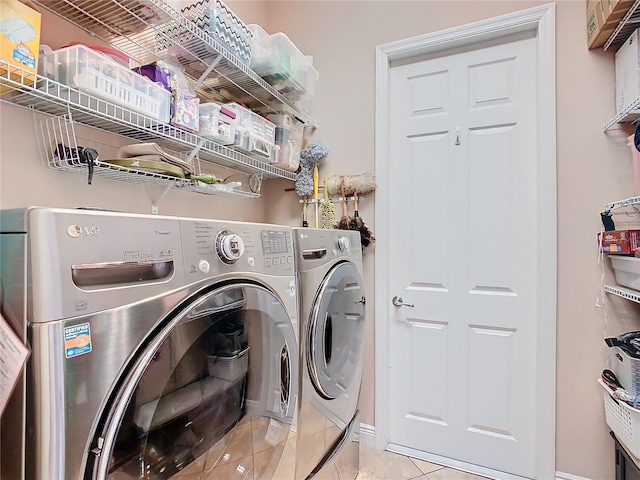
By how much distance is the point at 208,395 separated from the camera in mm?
934

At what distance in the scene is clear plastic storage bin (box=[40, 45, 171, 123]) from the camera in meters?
1.01

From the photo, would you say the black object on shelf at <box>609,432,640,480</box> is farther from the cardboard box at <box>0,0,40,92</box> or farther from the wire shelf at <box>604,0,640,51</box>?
the cardboard box at <box>0,0,40,92</box>

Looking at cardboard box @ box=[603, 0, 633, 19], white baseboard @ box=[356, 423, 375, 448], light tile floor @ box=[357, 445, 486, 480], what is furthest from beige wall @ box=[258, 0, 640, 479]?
white baseboard @ box=[356, 423, 375, 448]

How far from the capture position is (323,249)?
4.70ft

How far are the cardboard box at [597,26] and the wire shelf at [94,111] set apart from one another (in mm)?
1682

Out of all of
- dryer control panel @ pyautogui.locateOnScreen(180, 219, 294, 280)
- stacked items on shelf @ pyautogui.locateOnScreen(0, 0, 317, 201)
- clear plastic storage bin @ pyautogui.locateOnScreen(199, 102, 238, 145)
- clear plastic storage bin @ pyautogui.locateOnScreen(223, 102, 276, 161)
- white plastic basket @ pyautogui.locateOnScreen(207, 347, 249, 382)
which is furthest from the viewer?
clear plastic storage bin @ pyautogui.locateOnScreen(223, 102, 276, 161)

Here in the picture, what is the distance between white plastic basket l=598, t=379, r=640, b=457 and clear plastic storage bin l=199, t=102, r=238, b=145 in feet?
6.30

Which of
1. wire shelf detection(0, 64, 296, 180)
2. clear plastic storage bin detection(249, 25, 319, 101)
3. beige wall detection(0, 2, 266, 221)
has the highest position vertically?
clear plastic storage bin detection(249, 25, 319, 101)

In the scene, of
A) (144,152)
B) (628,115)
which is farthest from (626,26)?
(144,152)

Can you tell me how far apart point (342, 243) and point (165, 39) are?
106cm

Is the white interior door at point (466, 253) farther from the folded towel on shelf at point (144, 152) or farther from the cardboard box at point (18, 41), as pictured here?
the cardboard box at point (18, 41)

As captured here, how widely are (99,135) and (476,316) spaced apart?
6.38 ft

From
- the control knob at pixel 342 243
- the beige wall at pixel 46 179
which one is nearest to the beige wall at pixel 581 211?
the control knob at pixel 342 243

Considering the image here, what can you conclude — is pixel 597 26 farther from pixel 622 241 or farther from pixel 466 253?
pixel 466 253
